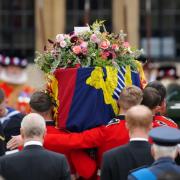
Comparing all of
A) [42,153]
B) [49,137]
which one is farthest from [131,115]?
[49,137]

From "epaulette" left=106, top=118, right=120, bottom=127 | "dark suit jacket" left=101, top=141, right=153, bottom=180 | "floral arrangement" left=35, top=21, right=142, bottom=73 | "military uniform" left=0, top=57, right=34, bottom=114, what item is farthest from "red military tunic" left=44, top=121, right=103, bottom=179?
"military uniform" left=0, top=57, right=34, bottom=114

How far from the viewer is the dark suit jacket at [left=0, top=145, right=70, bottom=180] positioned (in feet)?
24.0

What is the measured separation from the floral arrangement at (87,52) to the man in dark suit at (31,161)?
4.66 feet

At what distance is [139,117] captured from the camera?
7.20 meters

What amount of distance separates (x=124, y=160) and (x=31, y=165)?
27.1 inches

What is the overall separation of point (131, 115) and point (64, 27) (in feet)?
55.3

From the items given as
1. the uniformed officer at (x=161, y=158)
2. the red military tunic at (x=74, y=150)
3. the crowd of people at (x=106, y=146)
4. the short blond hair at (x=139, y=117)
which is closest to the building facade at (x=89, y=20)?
the crowd of people at (x=106, y=146)

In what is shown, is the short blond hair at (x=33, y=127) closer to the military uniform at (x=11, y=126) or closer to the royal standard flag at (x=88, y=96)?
the royal standard flag at (x=88, y=96)

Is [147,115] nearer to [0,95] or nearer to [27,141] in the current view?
[27,141]

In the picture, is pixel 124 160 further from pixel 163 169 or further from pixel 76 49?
pixel 76 49

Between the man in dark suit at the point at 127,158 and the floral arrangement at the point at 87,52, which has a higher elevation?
the floral arrangement at the point at 87,52

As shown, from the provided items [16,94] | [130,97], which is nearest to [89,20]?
[16,94]

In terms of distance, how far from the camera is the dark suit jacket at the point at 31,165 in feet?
24.0

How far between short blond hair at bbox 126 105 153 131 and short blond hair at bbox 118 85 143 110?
81 centimetres
